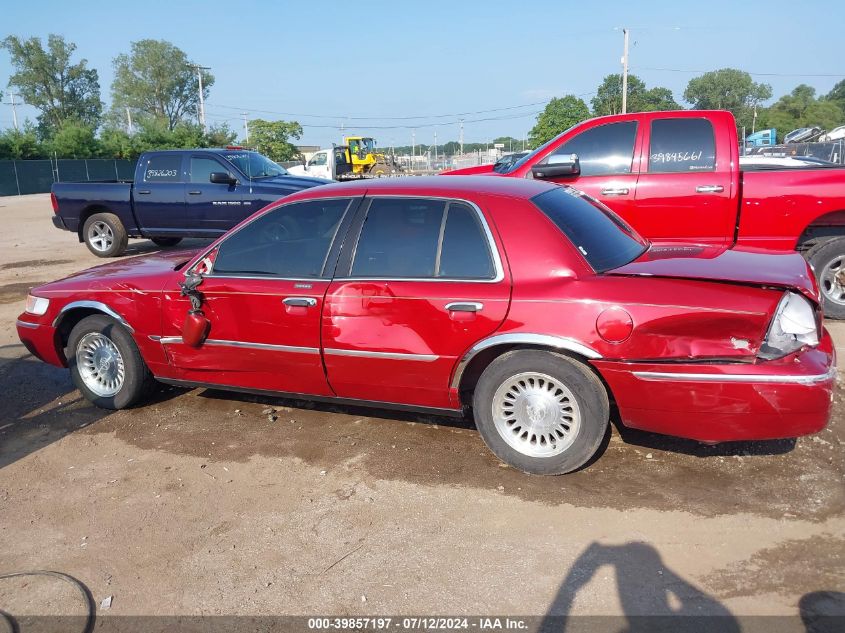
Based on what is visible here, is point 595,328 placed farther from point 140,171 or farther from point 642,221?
point 140,171

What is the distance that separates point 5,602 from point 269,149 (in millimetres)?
72604

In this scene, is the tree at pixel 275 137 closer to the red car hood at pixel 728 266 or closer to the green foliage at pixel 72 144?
the green foliage at pixel 72 144

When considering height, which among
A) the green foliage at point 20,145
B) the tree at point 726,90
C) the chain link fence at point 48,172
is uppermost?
the tree at point 726,90

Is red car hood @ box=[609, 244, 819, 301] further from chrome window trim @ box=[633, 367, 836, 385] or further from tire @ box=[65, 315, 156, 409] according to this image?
A: tire @ box=[65, 315, 156, 409]

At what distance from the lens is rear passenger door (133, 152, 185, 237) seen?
11422 millimetres

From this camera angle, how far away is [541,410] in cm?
366

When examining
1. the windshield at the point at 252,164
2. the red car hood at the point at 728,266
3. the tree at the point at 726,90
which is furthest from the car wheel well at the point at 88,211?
the tree at the point at 726,90

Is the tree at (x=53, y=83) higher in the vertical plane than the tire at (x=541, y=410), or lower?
higher

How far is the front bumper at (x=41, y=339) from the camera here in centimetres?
501

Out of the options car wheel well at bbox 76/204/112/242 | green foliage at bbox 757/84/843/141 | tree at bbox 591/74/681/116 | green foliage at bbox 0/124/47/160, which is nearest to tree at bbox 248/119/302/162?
green foliage at bbox 0/124/47/160

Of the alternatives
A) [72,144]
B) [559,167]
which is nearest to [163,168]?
[559,167]

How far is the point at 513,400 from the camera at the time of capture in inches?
147

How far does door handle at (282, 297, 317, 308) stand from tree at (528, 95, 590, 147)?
52062mm

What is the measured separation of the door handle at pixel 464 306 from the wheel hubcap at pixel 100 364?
8.48 ft
